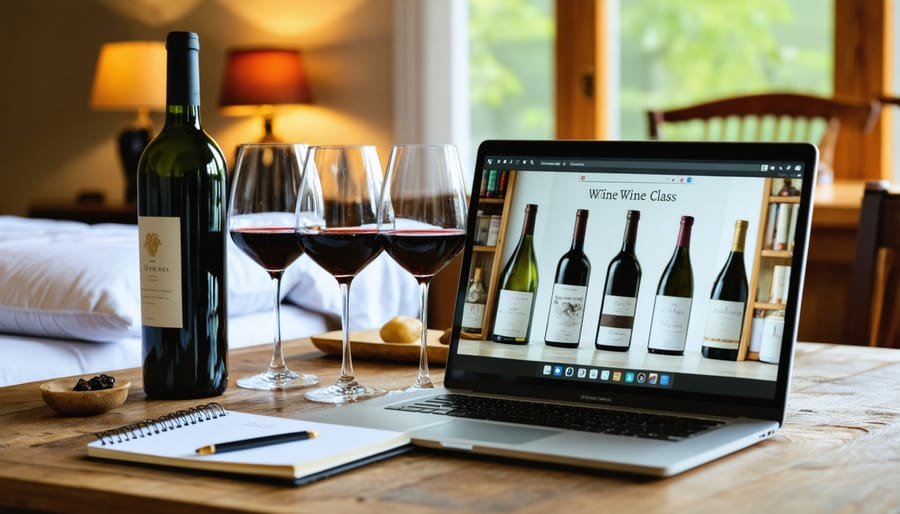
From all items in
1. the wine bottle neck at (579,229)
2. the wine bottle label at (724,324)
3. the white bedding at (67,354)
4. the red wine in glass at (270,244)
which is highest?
the wine bottle neck at (579,229)

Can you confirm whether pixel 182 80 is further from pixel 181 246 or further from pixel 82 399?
pixel 82 399

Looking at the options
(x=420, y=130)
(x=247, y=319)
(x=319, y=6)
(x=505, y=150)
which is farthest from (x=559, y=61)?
(x=505, y=150)

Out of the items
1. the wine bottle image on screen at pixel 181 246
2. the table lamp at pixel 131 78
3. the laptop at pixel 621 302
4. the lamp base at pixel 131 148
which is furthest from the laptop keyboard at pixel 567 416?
the lamp base at pixel 131 148

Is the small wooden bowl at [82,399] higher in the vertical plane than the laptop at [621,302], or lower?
lower

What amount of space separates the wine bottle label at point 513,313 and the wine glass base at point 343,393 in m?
0.13

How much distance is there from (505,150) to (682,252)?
22cm

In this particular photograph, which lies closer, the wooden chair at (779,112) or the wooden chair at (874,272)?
the wooden chair at (874,272)

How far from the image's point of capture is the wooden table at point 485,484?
0.70m

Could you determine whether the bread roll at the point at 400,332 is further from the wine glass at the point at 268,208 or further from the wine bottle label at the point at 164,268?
the wine bottle label at the point at 164,268

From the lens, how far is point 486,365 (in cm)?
105

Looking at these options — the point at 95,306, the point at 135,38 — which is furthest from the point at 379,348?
the point at 135,38

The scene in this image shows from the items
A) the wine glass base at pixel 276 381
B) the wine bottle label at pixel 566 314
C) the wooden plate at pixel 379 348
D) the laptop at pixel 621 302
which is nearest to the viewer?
the laptop at pixel 621 302

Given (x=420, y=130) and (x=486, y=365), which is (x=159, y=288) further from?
(x=420, y=130)

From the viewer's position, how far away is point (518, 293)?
1.05 metres
